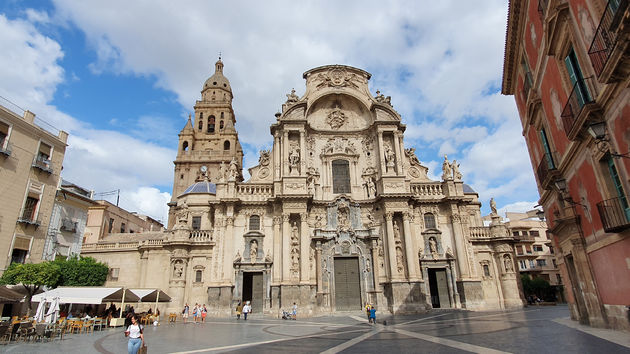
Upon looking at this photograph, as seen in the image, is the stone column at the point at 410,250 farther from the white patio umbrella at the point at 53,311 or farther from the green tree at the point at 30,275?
the green tree at the point at 30,275

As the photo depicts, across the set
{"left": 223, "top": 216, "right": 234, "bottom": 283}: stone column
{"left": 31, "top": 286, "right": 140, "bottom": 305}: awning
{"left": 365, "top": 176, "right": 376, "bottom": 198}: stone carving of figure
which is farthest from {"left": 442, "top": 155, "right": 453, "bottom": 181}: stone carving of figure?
{"left": 31, "top": 286, "right": 140, "bottom": 305}: awning

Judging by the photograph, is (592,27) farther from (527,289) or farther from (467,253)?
(527,289)

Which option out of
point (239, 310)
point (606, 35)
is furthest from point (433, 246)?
point (606, 35)

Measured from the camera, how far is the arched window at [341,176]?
2706 cm

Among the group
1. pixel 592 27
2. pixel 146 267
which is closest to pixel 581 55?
pixel 592 27

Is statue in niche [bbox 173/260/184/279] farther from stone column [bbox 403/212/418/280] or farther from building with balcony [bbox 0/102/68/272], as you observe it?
stone column [bbox 403/212/418/280]

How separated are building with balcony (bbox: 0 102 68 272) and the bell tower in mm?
22123

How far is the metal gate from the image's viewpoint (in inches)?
933

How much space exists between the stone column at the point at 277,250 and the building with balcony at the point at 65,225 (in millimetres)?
13633

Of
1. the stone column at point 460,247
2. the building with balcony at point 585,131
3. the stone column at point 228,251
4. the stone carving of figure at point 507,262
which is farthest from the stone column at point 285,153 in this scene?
the stone carving of figure at point 507,262

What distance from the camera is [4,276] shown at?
667 inches

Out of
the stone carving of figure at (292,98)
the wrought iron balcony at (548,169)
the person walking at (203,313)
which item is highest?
the stone carving of figure at (292,98)

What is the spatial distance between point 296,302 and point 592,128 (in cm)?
1862

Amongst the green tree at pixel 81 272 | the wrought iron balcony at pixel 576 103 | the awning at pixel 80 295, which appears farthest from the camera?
the green tree at pixel 81 272
